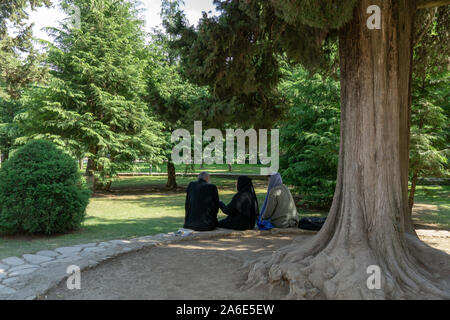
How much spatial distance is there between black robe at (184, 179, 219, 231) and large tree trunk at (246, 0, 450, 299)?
8.16 feet

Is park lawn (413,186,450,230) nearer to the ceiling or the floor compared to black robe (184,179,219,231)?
nearer to the floor

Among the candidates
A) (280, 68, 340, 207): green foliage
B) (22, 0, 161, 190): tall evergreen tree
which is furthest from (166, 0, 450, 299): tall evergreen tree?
(22, 0, 161, 190): tall evergreen tree

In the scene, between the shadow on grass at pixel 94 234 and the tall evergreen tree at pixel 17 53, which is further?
the tall evergreen tree at pixel 17 53

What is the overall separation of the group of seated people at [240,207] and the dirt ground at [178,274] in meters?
0.70

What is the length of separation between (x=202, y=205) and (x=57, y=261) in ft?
9.47

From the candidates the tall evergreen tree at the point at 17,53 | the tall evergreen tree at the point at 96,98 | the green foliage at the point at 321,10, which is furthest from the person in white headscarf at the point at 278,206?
the tall evergreen tree at the point at 17,53

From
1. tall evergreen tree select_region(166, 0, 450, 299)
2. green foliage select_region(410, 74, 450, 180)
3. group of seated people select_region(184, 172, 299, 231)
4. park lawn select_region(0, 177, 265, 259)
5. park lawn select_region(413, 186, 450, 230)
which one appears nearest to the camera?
tall evergreen tree select_region(166, 0, 450, 299)

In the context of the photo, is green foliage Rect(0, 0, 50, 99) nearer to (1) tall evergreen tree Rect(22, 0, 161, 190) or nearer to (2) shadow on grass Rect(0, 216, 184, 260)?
(1) tall evergreen tree Rect(22, 0, 161, 190)

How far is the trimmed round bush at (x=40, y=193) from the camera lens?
6.84 metres

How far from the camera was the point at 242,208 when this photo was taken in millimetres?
7184

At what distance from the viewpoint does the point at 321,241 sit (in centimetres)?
463

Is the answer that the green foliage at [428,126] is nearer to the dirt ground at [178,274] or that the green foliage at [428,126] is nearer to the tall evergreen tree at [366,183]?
the dirt ground at [178,274]

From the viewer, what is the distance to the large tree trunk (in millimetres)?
3908
